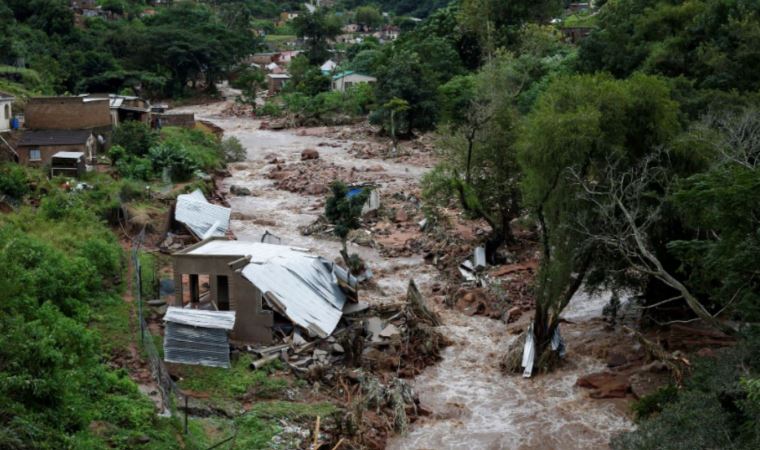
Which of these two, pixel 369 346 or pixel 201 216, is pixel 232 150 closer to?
pixel 201 216

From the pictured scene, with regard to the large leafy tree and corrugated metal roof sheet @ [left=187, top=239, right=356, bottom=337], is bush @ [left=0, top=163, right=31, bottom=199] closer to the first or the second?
corrugated metal roof sheet @ [left=187, top=239, right=356, bottom=337]

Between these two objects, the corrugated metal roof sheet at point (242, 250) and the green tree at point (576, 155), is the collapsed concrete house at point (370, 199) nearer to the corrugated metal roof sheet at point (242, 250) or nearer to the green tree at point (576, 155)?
the corrugated metal roof sheet at point (242, 250)

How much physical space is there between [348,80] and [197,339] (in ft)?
162

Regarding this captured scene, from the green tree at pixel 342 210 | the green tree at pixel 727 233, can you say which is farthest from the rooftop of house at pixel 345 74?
the green tree at pixel 727 233

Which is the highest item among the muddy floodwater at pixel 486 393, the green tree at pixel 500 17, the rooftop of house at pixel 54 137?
the green tree at pixel 500 17

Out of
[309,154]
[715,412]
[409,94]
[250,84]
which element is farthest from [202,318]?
[250,84]

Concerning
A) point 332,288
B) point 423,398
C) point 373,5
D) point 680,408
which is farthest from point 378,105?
point 373,5

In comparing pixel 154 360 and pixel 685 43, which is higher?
pixel 685 43

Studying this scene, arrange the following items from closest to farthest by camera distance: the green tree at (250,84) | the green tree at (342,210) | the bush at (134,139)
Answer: the green tree at (342,210)
the bush at (134,139)
the green tree at (250,84)

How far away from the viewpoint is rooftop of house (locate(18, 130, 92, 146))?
3066 cm

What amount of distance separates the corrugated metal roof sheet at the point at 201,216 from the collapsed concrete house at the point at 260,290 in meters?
6.36

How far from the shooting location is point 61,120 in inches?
1320

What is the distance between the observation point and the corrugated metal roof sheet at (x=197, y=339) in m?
16.4

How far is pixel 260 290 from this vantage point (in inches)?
690
